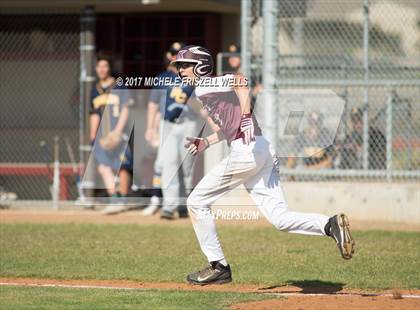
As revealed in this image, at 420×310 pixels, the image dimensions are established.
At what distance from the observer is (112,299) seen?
809 cm

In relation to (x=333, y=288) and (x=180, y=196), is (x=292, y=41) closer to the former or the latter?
(x=180, y=196)

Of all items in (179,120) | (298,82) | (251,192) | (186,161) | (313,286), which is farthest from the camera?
(186,161)

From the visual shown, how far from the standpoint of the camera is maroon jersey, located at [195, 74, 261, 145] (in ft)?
28.5

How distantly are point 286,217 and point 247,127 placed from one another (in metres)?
0.89

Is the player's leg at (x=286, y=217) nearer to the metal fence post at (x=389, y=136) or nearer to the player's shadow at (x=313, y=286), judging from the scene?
the player's shadow at (x=313, y=286)

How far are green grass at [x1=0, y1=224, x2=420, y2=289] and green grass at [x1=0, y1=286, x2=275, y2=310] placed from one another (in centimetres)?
97

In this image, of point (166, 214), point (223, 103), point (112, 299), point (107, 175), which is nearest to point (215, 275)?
point (112, 299)

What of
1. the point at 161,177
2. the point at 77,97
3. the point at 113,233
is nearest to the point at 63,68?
the point at 77,97

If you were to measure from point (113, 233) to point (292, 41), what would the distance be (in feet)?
16.8

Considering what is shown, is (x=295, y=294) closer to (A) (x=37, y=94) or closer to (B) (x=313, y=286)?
(B) (x=313, y=286)

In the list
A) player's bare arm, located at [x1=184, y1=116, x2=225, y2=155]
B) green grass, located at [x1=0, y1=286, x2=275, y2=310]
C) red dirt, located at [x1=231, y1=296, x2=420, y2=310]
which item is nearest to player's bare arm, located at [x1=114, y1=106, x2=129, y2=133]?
player's bare arm, located at [x1=184, y1=116, x2=225, y2=155]

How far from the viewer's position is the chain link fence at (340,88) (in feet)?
46.2

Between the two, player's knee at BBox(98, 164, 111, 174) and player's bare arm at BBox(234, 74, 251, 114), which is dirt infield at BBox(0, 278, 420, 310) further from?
player's knee at BBox(98, 164, 111, 174)

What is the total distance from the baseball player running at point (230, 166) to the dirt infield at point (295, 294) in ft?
1.05
